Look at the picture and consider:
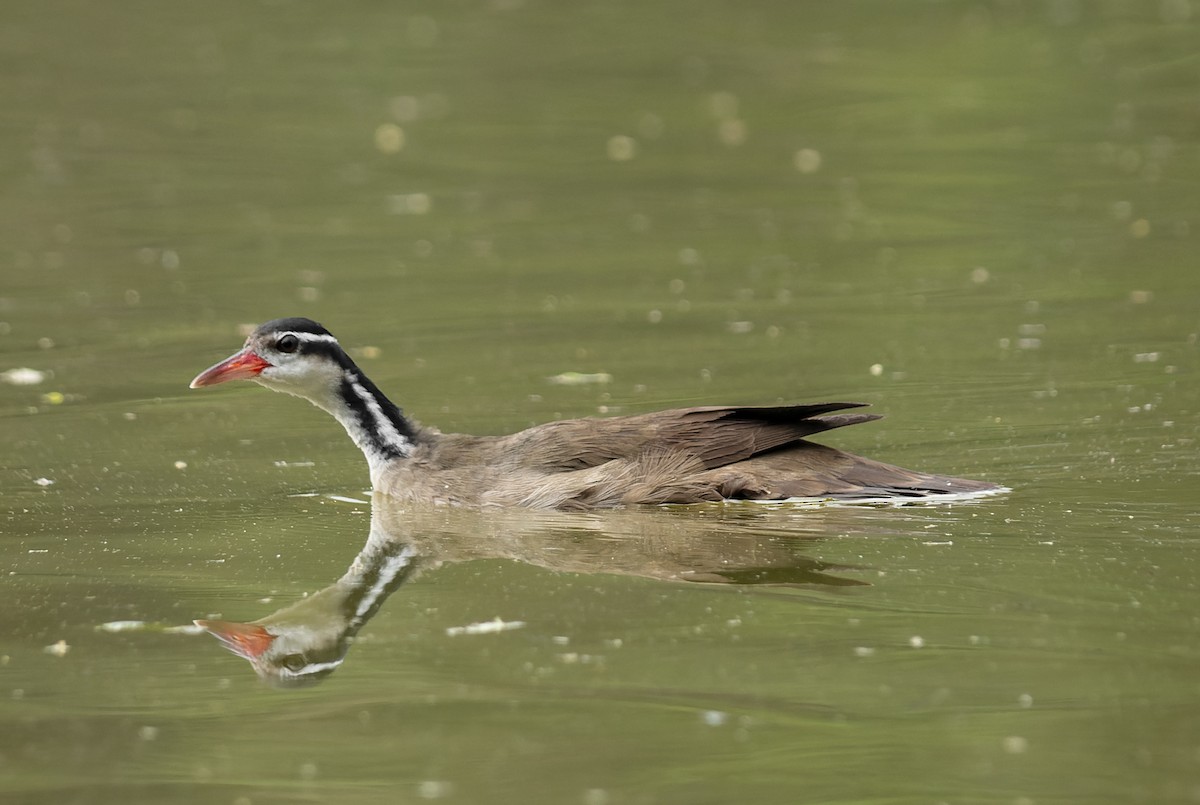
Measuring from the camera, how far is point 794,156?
63.4 feet

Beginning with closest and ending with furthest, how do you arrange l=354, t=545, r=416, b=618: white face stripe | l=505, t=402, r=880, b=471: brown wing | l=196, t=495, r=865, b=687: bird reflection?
l=196, t=495, r=865, b=687: bird reflection, l=354, t=545, r=416, b=618: white face stripe, l=505, t=402, r=880, b=471: brown wing

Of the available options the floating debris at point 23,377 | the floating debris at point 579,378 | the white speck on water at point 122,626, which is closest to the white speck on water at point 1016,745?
the white speck on water at point 122,626

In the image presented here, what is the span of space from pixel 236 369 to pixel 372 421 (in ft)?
2.51

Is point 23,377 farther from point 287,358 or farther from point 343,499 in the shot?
point 343,499


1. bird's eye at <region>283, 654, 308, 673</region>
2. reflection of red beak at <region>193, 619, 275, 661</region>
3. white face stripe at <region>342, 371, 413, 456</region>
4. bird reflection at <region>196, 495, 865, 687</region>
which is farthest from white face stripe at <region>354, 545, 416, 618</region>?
white face stripe at <region>342, 371, 413, 456</region>

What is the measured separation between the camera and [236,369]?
9.78m

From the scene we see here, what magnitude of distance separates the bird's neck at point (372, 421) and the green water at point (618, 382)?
280mm

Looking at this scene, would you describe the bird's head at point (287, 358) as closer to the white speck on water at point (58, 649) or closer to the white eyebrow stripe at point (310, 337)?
the white eyebrow stripe at point (310, 337)

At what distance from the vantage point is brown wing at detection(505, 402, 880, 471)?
29.7 ft

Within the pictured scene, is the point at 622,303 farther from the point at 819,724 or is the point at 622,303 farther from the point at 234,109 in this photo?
the point at 234,109

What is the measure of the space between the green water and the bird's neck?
28cm

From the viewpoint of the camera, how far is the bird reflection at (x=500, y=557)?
7457mm

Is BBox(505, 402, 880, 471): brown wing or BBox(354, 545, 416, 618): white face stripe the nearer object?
BBox(354, 545, 416, 618): white face stripe

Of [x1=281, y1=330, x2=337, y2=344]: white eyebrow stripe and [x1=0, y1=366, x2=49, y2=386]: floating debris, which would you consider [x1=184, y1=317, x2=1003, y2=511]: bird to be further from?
[x1=0, y1=366, x2=49, y2=386]: floating debris
